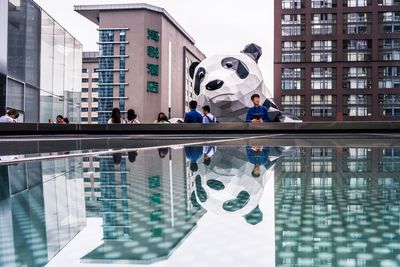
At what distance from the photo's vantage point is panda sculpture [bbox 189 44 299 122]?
647 inches

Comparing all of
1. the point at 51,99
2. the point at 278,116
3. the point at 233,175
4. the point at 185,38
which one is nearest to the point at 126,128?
the point at 233,175

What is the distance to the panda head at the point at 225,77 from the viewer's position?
16.4m

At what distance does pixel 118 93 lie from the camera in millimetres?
47156

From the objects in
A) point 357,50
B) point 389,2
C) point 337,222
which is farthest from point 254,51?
point 389,2

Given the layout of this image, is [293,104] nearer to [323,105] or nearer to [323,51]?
[323,105]

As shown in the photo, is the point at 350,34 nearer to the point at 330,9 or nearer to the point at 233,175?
the point at 330,9

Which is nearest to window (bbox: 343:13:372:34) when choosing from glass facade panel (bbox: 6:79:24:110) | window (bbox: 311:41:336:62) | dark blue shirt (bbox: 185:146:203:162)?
window (bbox: 311:41:336:62)

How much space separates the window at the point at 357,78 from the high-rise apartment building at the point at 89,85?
39048 mm

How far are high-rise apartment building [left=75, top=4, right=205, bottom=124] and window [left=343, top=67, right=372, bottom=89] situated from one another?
18.7m

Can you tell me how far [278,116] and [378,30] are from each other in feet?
105

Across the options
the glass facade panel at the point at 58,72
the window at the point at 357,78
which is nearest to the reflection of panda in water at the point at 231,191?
the glass facade panel at the point at 58,72

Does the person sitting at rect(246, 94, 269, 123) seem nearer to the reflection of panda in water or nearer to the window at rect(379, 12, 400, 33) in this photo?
the reflection of panda in water

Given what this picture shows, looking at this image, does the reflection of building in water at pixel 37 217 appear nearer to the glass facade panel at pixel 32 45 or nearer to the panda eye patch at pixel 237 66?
the panda eye patch at pixel 237 66

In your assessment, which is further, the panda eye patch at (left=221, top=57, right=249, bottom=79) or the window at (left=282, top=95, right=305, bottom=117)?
the window at (left=282, top=95, right=305, bottom=117)
